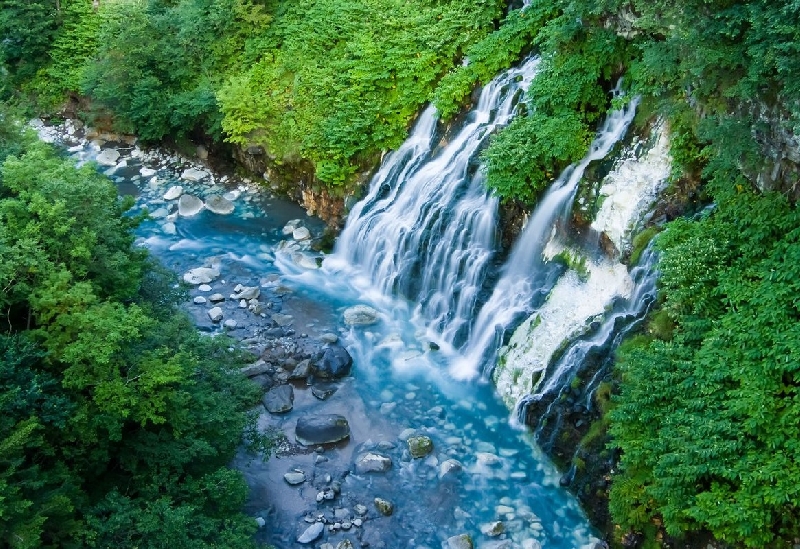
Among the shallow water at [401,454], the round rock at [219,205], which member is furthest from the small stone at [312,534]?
the round rock at [219,205]

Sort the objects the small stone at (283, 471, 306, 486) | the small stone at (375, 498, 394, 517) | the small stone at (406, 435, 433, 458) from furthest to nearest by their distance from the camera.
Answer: the small stone at (406, 435, 433, 458) → the small stone at (283, 471, 306, 486) → the small stone at (375, 498, 394, 517)

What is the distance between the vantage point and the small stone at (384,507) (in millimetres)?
10484

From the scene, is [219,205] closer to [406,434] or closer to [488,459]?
[406,434]

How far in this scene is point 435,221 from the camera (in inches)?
583

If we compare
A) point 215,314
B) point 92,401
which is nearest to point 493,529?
point 92,401

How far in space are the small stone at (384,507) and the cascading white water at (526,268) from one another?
3369mm

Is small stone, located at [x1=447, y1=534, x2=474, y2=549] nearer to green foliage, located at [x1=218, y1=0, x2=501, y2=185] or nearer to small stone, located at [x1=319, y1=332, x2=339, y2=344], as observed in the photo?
small stone, located at [x1=319, y1=332, x2=339, y2=344]

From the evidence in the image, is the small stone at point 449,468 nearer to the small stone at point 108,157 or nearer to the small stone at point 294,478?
the small stone at point 294,478

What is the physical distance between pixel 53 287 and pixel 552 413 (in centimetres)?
786

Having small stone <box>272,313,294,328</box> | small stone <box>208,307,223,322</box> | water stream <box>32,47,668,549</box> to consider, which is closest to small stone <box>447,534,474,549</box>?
water stream <box>32,47,668,549</box>

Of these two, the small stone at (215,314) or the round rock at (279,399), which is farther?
the small stone at (215,314)

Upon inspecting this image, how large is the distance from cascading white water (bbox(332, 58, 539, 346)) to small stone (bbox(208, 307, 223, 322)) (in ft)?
11.3

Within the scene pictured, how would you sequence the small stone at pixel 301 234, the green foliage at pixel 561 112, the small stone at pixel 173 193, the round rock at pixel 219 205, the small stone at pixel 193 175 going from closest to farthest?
the green foliage at pixel 561 112 → the small stone at pixel 301 234 → the round rock at pixel 219 205 → the small stone at pixel 173 193 → the small stone at pixel 193 175

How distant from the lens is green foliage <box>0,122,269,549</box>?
7609mm
